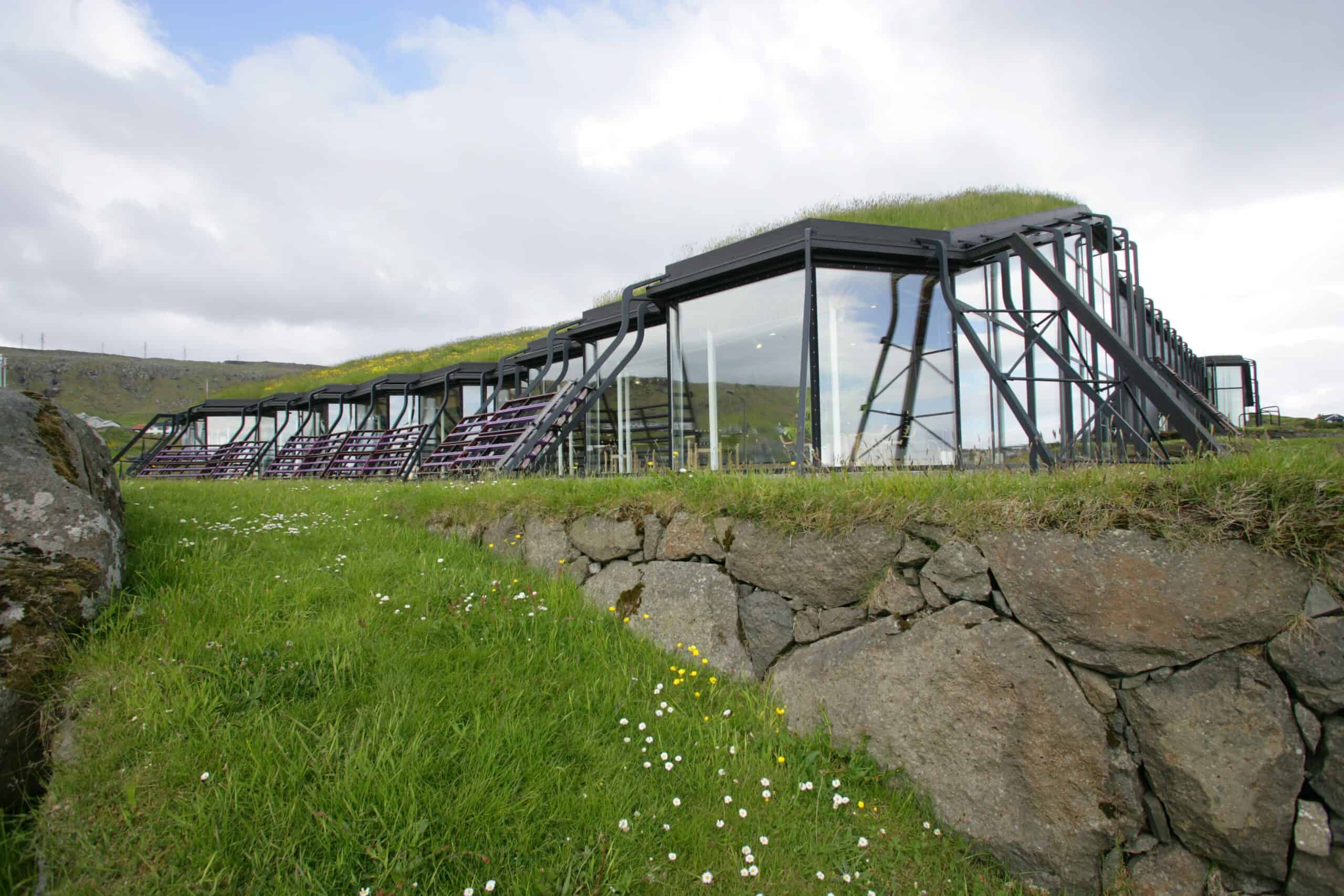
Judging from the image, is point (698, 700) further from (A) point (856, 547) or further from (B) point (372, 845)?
(B) point (372, 845)

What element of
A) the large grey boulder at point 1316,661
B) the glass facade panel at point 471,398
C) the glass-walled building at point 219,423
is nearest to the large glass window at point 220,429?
the glass-walled building at point 219,423

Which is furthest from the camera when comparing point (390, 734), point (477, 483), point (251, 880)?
point (477, 483)

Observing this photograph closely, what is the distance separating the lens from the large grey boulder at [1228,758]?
2.29m

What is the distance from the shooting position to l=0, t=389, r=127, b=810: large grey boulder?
282 centimetres

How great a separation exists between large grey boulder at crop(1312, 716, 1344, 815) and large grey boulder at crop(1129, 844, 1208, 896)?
0.47 metres

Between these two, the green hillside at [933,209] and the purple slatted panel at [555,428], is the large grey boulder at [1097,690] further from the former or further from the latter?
the purple slatted panel at [555,428]

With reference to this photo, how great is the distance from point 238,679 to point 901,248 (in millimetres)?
6954

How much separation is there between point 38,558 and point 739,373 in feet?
21.2

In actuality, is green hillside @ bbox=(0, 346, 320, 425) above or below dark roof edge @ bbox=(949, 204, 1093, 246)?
above

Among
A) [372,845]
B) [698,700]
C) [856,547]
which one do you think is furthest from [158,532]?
[856,547]

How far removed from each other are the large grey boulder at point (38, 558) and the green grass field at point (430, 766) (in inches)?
6.0

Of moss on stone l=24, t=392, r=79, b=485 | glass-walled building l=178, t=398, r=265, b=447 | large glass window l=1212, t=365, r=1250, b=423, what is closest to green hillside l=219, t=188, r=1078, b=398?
moss on stone l=24, t=392, r=79, b=485

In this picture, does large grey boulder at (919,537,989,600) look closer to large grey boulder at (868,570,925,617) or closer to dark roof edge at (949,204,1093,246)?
large grey boulder at (868,570,925,617)

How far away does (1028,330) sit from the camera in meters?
6.57
